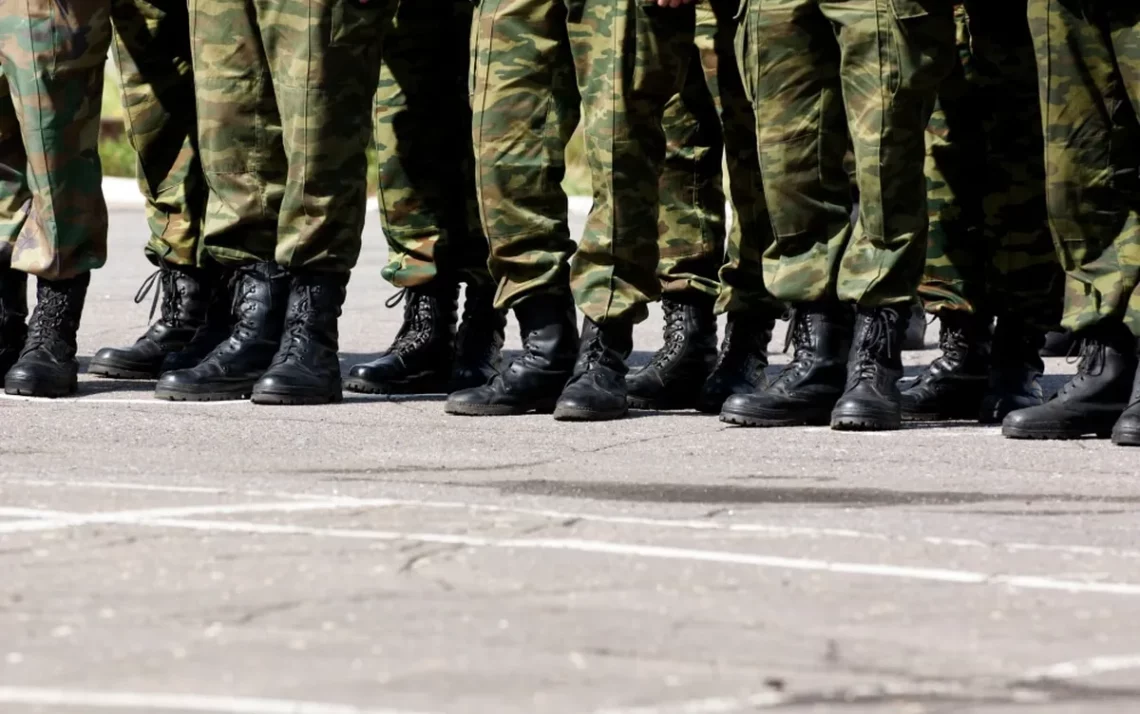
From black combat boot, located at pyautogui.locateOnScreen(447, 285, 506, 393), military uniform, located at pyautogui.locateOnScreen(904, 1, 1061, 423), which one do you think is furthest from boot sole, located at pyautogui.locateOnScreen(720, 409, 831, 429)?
black combat boot, located at pyautogui.locateOnScreen(447, 285, 506, 393)

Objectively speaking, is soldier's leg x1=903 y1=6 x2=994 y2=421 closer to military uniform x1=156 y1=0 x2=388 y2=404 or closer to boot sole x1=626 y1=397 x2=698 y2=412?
boot sole x1=626 y1=397 x2=698 y2=412

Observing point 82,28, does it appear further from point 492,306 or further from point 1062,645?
point 1062,645

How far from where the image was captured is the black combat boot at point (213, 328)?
7031mm

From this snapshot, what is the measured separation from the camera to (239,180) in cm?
654

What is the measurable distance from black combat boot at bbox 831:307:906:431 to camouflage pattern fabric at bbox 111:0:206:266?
2246 millimetres

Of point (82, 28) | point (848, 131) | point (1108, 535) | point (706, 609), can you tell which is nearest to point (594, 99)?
point (848, 131)

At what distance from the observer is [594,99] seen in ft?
19.6

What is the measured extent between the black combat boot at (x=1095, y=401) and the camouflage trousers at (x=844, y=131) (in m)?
0.44

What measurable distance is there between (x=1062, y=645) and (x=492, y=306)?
3.71 metres

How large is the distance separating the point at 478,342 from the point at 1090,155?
195 cm

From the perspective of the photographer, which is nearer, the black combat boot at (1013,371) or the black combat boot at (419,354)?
the black combat boot at (1013,371)

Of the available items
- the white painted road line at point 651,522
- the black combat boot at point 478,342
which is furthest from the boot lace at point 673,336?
the white painted road line at point 651,522

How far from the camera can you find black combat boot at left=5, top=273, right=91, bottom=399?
6.60 meters

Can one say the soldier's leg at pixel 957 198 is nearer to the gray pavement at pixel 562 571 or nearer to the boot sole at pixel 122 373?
the gray pavement at pixel 562 571
